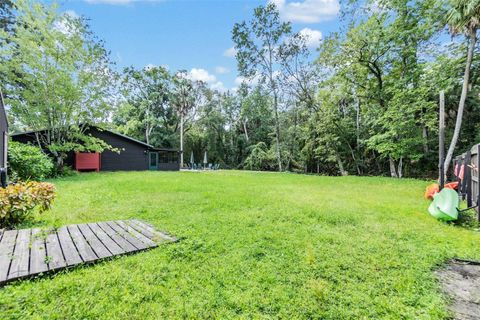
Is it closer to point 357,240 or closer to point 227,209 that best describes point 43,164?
point 227,209

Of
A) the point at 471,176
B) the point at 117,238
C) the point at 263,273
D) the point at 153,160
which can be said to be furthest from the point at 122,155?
the point at 471,176

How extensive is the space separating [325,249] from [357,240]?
25.9 inches

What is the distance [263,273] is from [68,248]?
230 centimetres

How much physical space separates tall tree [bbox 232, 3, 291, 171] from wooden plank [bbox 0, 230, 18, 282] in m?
18.0

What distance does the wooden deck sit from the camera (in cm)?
230

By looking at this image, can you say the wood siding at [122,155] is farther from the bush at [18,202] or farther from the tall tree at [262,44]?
the bush at [18,202]

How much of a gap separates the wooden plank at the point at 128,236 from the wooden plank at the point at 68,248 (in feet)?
1.90

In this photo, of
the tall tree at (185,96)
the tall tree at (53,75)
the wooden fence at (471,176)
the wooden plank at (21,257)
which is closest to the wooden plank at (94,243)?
the wooden plank at (21,257)

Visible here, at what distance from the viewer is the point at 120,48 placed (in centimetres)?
1777

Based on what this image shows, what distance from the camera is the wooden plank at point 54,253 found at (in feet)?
7.65

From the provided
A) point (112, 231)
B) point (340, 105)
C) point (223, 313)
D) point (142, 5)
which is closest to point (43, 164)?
point (142, 5)

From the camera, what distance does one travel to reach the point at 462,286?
7.30ft

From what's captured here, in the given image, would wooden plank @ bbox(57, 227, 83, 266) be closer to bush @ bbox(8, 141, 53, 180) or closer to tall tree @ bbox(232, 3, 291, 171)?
bush @ bbox(8, 141, 53, 180)

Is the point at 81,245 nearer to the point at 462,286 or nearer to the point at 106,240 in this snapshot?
the point at 106,240
